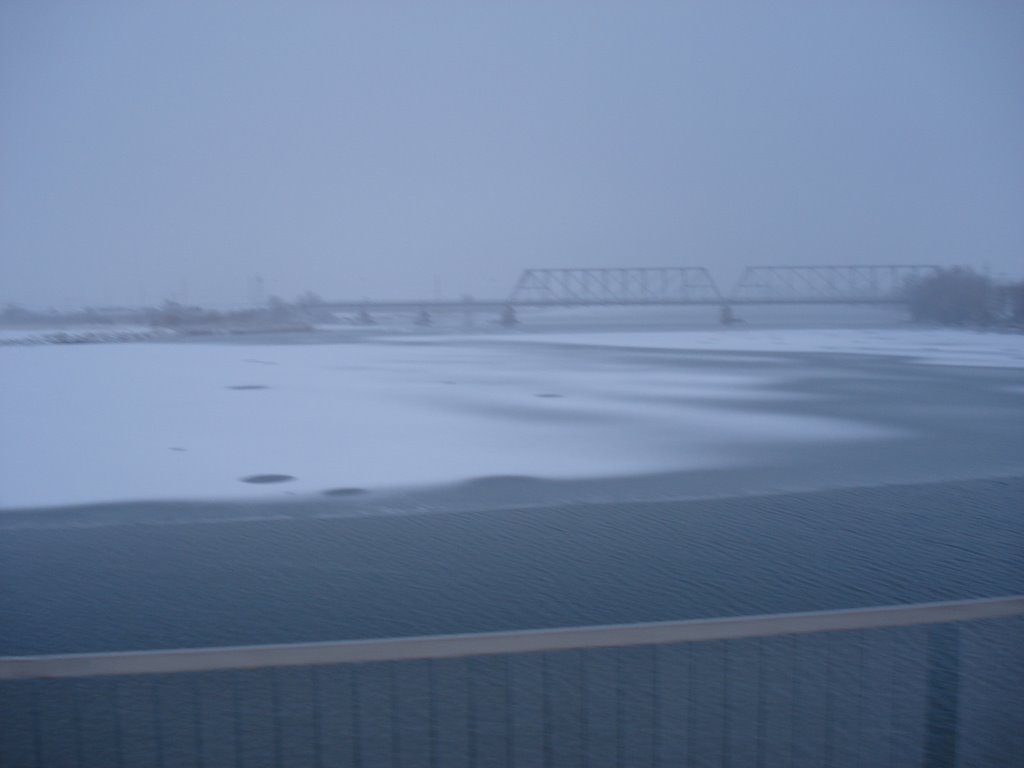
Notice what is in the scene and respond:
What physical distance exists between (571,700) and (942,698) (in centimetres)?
169

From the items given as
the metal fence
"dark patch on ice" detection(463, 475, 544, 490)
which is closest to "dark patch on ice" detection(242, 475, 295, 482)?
"dark patch on ice" detection(463, 475, 544, 490)

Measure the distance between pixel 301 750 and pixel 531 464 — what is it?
317 inches

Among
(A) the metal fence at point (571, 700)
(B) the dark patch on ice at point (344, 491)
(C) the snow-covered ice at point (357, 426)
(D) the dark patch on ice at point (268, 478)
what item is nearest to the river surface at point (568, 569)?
(A) the metal fence at point (571, 700)

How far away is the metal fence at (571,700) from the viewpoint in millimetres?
2846

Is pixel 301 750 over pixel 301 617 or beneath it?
over

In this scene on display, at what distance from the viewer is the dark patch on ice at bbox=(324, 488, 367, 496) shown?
32.8ft

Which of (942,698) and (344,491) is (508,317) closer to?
(344,491)

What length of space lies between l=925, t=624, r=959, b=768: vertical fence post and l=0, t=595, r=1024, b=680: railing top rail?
395 millimetres

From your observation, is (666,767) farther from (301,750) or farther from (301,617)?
(301,617)

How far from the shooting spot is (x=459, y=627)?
589 centimetres

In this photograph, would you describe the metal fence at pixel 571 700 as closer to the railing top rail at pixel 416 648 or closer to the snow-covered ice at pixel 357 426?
the railing top rail at pixel 416 648

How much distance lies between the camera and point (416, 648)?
111 inches

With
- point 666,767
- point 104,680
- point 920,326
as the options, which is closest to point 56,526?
point 104,680

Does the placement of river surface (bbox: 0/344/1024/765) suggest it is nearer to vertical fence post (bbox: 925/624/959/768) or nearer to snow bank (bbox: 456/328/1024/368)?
vertical fence post (bbox: 925/624/959/768)
